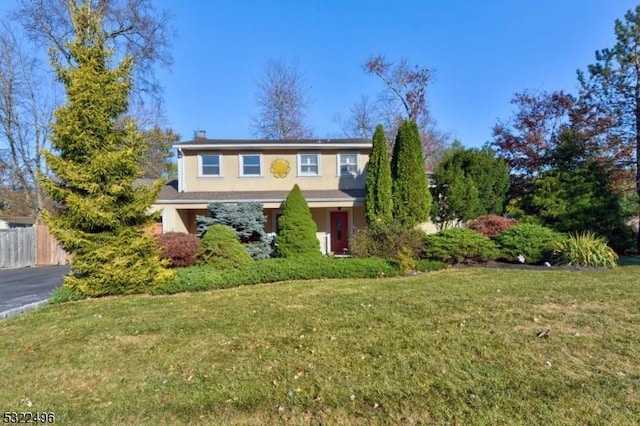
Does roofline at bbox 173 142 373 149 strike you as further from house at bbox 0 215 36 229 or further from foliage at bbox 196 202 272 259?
house at bbox 0 215 36 229

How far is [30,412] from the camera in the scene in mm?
3197

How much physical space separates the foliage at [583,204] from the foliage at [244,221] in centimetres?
1029

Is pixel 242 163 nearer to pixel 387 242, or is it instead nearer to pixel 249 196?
pixel 249 196

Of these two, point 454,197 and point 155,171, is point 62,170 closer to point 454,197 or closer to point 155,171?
point 454,197

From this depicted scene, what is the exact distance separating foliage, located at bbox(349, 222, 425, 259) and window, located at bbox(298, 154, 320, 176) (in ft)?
18.2

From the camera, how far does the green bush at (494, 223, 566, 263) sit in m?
11.0

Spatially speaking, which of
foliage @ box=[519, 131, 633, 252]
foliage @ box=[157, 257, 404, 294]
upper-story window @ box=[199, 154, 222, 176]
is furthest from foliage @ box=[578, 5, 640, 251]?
upper-story window @ box=[199, 154, 222, 176]

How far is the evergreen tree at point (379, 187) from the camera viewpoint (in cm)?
1409

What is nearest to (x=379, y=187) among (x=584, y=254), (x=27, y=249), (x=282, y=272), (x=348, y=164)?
(x=348, y=164)

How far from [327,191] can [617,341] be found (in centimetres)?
1248

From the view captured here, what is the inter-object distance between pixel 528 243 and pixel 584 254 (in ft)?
4.59

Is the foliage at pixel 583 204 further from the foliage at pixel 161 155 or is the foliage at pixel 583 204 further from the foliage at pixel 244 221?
the foliage at pixel 161 155

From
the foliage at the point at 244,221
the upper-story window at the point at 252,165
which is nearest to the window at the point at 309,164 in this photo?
the upper-story window at the point at 252,165

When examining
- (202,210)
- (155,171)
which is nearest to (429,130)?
(202,210)
